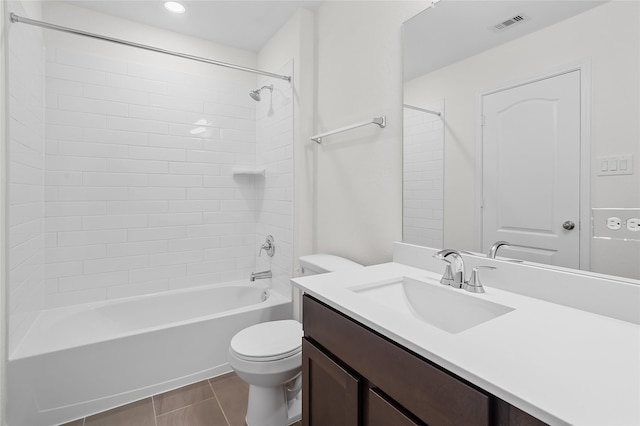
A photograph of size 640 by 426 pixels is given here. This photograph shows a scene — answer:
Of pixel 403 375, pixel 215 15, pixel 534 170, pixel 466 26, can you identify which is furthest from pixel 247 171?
pixel 403 375

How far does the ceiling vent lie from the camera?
1107mm

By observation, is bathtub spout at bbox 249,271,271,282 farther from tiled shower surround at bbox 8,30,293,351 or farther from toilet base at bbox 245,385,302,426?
toilet base at bbox 245,385,302,426

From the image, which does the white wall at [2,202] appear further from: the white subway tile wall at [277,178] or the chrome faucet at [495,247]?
the chrome faucet at [495,247]

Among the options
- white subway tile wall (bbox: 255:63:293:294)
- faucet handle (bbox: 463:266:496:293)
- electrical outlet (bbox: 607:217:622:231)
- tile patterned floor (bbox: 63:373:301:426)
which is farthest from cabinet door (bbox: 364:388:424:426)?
white subway tile wall (bbox: 255:63:293:294)

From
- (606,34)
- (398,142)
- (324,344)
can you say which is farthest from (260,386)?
(606,34)

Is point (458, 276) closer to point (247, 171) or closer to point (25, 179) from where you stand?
point (247, 171)

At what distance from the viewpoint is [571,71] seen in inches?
38.0

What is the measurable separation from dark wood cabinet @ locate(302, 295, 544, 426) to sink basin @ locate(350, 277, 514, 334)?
216 mm

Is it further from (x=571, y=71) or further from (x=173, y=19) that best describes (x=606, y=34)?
(x=173, y=19)

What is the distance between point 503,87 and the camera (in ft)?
3.78

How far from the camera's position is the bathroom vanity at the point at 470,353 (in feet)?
1.83

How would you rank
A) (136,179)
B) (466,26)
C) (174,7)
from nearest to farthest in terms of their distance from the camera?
(466,26)
(174,7)
(136,179)

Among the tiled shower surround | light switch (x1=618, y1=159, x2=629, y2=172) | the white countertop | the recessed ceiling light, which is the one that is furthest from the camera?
the recessed ceiling light

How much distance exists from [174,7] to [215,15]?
276 millimetres
